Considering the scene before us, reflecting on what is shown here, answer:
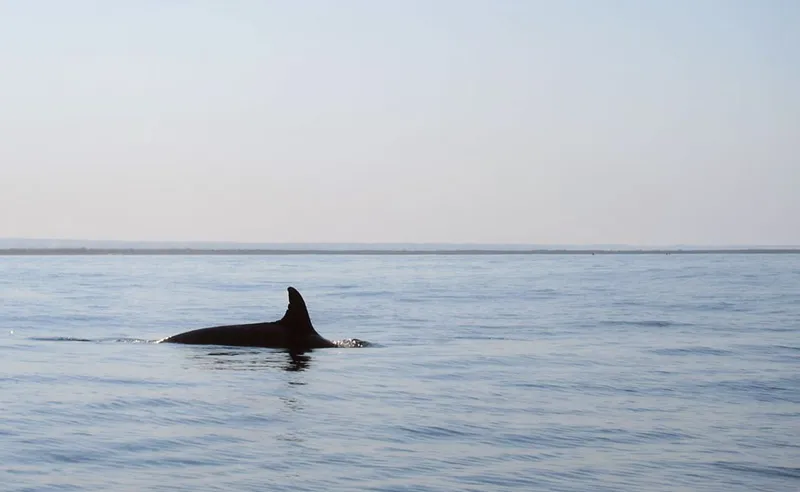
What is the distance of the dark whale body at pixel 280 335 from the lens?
92.1 ft

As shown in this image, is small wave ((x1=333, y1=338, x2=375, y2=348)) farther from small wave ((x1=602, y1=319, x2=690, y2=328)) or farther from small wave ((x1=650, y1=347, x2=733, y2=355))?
small wave ((x1=602, y1=319, x2=690, y2=328))

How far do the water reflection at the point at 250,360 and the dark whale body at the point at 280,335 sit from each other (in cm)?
85

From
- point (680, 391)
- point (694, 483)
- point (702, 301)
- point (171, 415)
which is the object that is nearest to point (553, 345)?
point (680, 391)

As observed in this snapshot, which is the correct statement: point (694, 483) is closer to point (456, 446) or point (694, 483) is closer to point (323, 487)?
point (456, 446)

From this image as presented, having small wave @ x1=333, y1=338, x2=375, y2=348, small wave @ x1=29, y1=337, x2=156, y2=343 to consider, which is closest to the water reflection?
small wave @ x1=333, y1=338, x2=375, y2=348

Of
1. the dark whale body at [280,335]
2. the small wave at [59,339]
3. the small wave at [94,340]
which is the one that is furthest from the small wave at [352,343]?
the small wave at [59,339]

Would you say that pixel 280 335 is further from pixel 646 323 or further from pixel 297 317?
pixel 646 323

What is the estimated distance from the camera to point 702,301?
53500 mm

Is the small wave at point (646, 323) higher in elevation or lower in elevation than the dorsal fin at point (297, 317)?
lower

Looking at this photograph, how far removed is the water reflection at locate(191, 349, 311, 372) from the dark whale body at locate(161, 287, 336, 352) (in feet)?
2.78

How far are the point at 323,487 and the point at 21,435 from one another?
4745mm

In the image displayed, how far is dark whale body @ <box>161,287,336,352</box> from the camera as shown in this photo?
2806 centimetres

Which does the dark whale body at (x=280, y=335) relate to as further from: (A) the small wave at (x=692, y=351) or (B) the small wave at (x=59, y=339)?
(A) the small wave at (x=692, y=351)

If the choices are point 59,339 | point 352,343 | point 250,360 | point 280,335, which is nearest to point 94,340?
point 59,339
